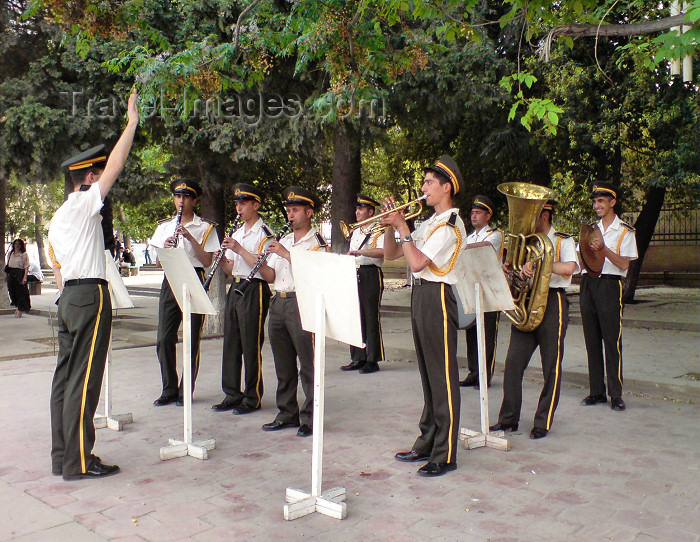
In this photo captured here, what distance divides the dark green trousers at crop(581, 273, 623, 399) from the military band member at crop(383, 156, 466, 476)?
2310 mm

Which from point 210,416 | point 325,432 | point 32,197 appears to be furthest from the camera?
point 32,197

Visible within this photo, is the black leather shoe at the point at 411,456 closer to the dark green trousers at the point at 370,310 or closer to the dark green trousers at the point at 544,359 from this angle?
the dark green trousers at the point at 544,359

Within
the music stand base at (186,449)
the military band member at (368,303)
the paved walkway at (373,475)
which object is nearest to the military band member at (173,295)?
the paved walkway at (373,475)

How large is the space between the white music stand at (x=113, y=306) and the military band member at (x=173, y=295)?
2.29 ft

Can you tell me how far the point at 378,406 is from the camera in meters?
6.50

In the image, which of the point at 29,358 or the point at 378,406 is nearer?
the point at 378,406

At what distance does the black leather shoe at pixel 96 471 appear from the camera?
445 cm

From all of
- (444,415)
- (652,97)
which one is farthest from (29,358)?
(652,97)

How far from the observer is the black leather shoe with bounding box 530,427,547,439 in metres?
5.35

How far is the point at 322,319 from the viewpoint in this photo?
402cm

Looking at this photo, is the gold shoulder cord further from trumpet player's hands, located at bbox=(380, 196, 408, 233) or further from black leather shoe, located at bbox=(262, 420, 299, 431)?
black leather shoe, located at bbox=(262, 420, 299, 431)

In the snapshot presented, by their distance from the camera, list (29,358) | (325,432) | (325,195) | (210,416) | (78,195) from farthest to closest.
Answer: (325,195), (29,358), (210,416), (325,432), (78,195)

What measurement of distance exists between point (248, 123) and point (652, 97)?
7159mm

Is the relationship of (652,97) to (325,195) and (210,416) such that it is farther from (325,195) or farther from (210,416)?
(210,416)
